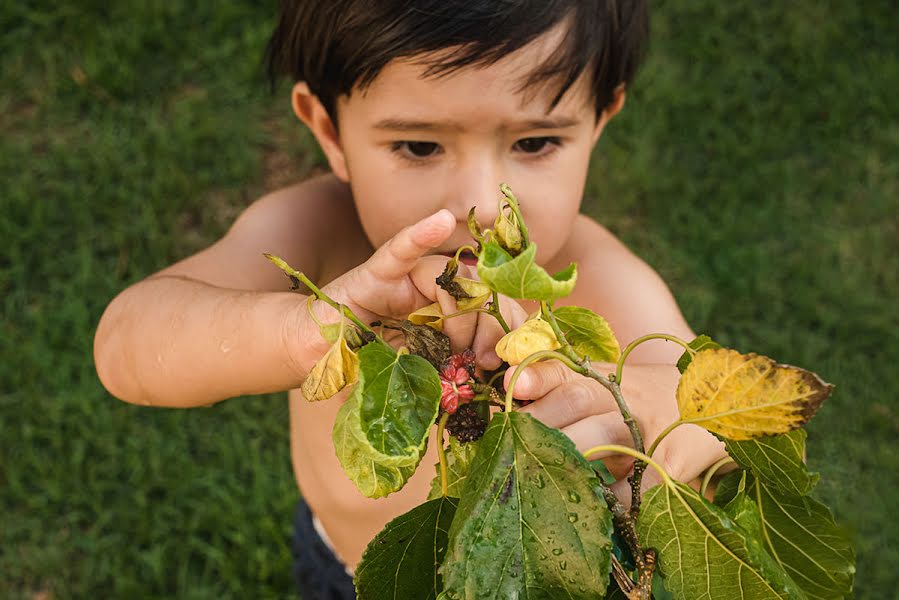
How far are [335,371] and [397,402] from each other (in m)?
0.06

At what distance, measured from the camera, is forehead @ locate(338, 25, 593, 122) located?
38.4 inches

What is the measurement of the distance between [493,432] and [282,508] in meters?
1.30

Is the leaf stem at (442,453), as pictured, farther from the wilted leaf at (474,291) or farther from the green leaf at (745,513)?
the green leaf at (745,513)

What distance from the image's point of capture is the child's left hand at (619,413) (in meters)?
0.68

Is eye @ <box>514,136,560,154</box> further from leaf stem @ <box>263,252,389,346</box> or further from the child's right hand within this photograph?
leaf stem @ <box>263,252,389,346</box>

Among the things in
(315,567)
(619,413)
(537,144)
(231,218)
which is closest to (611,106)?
(537,144)

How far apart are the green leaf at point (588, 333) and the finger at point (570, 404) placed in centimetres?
13

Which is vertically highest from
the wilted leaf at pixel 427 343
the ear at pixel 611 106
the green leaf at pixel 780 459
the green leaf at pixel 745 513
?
the wilted leaf at pixel 427 343

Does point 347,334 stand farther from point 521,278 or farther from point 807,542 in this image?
point 807,542

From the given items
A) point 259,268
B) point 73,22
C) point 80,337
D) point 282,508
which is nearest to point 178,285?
point 259,268

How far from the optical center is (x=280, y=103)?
2.21 metres

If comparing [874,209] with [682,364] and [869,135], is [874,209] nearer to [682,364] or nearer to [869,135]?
[869,135]

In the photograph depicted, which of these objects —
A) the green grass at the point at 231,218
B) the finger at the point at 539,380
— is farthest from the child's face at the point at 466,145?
the green grass at the point at 231,218

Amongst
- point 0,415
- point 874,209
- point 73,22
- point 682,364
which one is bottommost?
point 0,415
